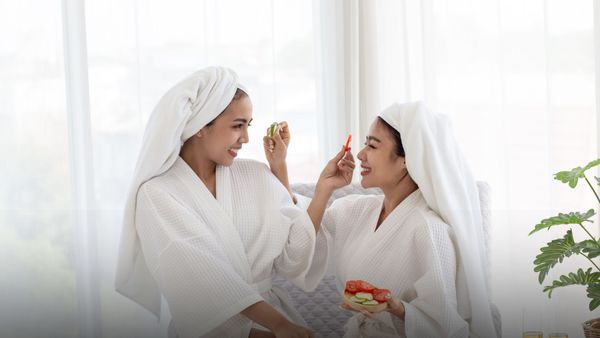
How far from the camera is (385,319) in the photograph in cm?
247

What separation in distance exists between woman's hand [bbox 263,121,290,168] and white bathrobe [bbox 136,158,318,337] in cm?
5

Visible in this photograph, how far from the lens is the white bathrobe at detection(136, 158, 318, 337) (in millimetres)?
2438

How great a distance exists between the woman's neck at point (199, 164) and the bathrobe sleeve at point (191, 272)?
0.18 metres

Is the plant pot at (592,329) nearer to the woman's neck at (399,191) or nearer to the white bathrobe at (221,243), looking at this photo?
the woman's neck at (399,191)

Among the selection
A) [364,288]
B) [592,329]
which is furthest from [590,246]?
[364,288]

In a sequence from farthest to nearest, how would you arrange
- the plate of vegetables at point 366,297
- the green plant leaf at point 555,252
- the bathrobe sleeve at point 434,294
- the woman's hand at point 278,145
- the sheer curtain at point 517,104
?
the sheer curtain at point 517,104 < the green plant leaf at point 555,252 < the woman's hand at point 278,145 < the bathrobe sleeve at point 434,294 < the plate of vegetables at point 366,297

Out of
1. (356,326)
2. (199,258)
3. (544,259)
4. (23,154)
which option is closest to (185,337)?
(199,258)

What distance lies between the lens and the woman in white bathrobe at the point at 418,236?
238 cm

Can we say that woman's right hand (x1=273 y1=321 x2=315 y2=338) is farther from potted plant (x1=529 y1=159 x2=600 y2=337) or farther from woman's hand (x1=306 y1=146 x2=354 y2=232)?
potted plant (x1=529 y1=159 x2=600 y2=337)

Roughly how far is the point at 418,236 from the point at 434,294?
187 millimetres

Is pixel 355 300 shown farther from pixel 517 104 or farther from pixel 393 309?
pixel 517 104

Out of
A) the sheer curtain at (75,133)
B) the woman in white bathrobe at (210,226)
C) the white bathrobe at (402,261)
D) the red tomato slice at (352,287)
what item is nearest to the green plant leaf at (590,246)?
the white bathrobe at (402,261)

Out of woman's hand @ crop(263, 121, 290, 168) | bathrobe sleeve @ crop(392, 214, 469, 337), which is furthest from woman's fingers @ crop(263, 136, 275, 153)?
bathrobe sleeve @ crop(392, 214, 469, 337)

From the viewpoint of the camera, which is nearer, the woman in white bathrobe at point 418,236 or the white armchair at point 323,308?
the woman in white bathrobe at point 418,236
